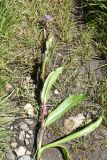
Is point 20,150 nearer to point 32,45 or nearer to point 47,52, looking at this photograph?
point 47,52

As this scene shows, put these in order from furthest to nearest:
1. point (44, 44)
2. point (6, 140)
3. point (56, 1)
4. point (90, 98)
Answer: point (56, 1) → point (44, 44) → point (90, 98) → point (6, 140)

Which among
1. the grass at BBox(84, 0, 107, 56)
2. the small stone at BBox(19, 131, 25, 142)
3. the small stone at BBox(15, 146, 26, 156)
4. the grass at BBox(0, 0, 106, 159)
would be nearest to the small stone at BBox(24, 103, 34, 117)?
the grass at BBox(0, 0, 106, 159)

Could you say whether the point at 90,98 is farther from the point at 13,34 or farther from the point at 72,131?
the point at 13,34

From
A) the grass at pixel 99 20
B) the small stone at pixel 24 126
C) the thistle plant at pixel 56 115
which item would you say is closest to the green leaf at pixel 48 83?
the thistle plant at pixel 56 115

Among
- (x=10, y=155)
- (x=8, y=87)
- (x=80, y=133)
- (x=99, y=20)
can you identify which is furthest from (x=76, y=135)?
(x=99, y=20)

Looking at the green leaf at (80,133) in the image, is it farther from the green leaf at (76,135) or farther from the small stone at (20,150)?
the small stone at (20,150)

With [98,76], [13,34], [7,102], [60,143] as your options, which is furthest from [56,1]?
[60,143]

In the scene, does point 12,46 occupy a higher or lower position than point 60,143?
higher
